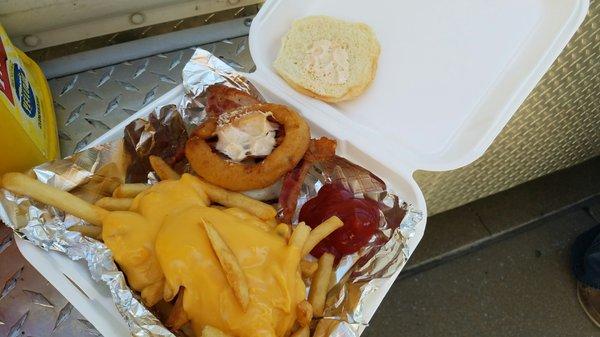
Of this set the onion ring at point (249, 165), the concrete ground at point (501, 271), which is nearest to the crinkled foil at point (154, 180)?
the onion ring at point (249, 165)

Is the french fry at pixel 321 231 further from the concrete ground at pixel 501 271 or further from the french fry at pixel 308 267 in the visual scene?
the concrete ground at pixel 501 271

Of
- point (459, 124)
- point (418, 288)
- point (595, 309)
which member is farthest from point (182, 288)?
point (595, 309)

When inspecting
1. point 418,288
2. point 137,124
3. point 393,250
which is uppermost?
point 137,124

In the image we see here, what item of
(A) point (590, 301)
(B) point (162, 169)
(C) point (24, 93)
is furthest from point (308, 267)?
(A) point (590, 301)

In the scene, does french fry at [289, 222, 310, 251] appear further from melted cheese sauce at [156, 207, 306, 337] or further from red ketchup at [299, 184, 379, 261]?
red ketchup at [299, 184, 379, 261]

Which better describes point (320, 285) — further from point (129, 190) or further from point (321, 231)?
point (129, 190)

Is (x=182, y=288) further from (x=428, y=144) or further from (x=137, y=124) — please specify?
(x=428, y=144)

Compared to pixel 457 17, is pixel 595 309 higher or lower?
lower

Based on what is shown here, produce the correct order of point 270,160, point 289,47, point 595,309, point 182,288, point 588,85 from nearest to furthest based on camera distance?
point 182,288 → point 270,160 → point 289,47 → point 588,85 → point 595,309
